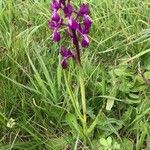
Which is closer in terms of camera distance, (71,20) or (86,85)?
(71,20)

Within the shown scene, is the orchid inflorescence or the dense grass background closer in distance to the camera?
the orchid inflorescence

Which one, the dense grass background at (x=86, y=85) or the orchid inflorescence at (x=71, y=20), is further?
the dense grass background at (x=86, y=85)

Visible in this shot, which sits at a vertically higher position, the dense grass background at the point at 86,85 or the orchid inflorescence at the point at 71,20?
the orchid inflorescence at the point at 71,20

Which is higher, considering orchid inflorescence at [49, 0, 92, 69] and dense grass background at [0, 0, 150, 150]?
orchid inflorescence at [49, 0, 92, 69]

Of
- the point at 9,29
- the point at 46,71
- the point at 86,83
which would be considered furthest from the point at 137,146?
the point at 9,29

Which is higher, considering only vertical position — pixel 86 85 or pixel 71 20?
pixel 71 20

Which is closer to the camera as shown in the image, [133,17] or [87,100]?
[87,100]

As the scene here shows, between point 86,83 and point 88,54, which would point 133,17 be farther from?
point 86,83

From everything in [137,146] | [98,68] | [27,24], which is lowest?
[137,146]
